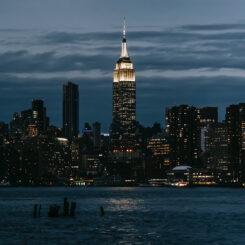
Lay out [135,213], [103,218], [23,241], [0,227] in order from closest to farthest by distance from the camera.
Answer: [23,241] < [0,227] < [103,218] < [135,213]

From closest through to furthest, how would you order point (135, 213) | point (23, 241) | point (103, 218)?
point (23, 241) → point (103, 218) → point (135, 213)

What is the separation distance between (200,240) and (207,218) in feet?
104

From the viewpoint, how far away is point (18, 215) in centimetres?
11469

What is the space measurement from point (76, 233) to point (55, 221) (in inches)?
540

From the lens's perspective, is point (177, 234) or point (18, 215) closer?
point (177, 234)

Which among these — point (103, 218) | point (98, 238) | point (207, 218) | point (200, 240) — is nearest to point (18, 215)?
point (103, 218)

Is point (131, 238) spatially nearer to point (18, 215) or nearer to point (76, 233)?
point (76, 233)

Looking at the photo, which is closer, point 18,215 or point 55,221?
point 55,221

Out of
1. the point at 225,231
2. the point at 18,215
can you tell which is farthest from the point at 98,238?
the point at 18,215

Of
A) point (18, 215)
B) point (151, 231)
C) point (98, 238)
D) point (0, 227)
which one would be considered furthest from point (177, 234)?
point (18, 215)

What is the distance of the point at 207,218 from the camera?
109188mm

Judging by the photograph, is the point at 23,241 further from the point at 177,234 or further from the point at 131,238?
the point at 177,234

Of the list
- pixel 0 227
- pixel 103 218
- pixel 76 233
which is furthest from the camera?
pixel 103 218

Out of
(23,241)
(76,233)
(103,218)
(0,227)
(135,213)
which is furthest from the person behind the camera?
(135,213)
